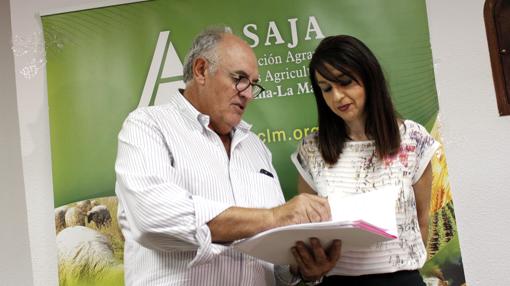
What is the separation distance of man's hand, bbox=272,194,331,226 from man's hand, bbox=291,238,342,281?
60 millimetres

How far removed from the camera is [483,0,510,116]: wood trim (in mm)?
2150

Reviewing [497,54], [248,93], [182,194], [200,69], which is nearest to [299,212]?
[182,194]

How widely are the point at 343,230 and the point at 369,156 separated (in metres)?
0.51

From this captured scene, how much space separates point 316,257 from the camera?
1.49m

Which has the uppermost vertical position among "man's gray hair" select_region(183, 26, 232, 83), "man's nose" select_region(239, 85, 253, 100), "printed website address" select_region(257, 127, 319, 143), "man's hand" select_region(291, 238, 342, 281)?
"man's gray hair" select_region(183, 26, 232, 83)

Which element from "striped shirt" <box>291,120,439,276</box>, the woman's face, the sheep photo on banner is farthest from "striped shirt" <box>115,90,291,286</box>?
the sheep photo on banner

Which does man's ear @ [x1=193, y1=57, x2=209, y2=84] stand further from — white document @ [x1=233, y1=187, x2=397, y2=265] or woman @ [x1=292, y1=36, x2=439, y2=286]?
white document @ [x1=233, y1=187, x2=397, y2=265]

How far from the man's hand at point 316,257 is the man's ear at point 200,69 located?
65 cm

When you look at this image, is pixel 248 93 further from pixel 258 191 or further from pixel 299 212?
pixel 299 212

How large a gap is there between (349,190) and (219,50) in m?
0.61

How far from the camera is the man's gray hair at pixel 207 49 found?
177 cm

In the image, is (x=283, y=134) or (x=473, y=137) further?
(x=283, y=134)

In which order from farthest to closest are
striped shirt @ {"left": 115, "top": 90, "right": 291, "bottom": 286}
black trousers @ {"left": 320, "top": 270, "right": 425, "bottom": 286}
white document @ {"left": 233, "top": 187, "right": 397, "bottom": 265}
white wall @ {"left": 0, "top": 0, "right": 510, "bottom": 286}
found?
white wall @ {"left": 0, "top": 0, "right": 510, "bottom": 286}, black trousers @ {"left": 320, "top": 270, "right": 425, "bottom": 286}, striped shirt @ {"left": 115, "top": 90, "right": 291, "bottom": 286}, white document @ {"left": 233, "top": 187, "right": 397, "bottom": 265}

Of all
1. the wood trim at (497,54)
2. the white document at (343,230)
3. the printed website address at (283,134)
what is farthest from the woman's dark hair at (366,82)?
the wood trim at (497,54)
